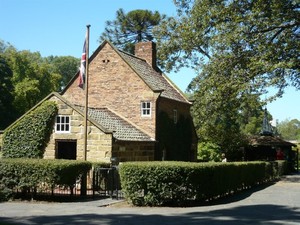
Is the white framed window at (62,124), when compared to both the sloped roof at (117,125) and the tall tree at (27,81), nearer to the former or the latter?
the sloped roof at (117,125)

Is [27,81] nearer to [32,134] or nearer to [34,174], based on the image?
[32,134]

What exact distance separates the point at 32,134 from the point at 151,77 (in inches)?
416

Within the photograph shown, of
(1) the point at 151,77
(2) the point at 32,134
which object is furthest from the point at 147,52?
(2) the point at 32,134

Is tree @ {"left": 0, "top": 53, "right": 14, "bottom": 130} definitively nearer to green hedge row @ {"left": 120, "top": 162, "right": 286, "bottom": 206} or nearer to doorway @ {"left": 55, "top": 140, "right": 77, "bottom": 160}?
doorway @ {"left": 55, "top": 140, "right": 77, "bottom": 160}

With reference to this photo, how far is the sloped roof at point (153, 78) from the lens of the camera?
94.1ft

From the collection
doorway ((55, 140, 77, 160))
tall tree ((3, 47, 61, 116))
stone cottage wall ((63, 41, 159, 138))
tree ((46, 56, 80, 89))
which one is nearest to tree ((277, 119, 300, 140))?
tree ((46, 56, 80, 89))

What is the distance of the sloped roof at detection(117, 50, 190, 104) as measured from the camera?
94.1ft

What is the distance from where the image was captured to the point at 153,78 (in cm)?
3073

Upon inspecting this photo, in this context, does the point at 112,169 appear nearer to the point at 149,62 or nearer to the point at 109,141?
the point at 109,141

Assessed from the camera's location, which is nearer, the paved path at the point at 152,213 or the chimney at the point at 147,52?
the paved path at the point at 152,213

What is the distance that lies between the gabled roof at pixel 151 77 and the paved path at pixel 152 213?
13059mm

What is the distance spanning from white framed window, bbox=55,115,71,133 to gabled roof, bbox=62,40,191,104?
7.02m

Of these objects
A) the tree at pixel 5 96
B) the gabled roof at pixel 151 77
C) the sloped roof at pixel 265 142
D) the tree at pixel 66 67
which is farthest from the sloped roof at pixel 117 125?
the tree at pixel 66 67

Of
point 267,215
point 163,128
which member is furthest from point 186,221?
point 163,128
